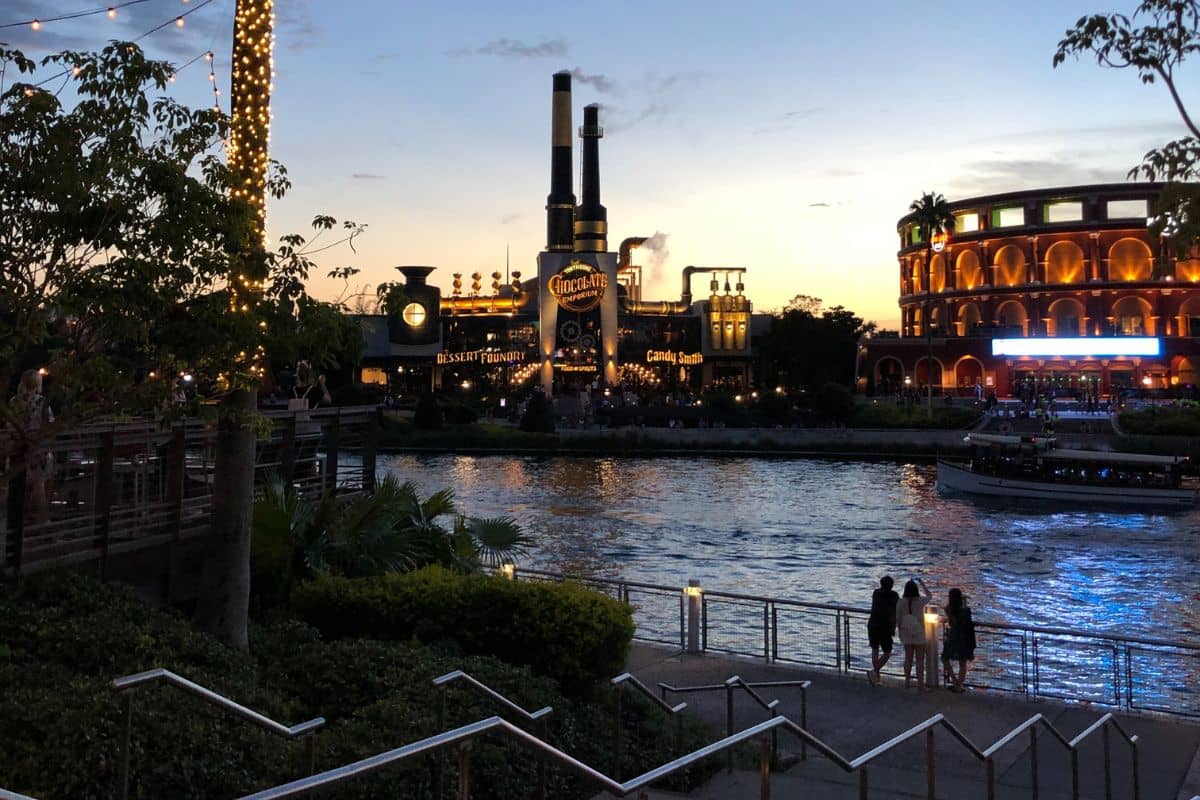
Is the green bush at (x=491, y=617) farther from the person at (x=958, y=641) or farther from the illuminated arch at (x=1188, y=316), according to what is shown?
the illuminated arch at (x=1188, y=316)

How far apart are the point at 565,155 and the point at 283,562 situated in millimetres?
120787

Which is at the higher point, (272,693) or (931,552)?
(272,693)

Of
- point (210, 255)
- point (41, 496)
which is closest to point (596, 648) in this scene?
point (210, 255)

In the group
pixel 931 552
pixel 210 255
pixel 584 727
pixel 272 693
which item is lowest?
pixel 931 552

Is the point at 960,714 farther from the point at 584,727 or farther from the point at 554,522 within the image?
the point at 554,522

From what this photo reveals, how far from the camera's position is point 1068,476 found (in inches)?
2098

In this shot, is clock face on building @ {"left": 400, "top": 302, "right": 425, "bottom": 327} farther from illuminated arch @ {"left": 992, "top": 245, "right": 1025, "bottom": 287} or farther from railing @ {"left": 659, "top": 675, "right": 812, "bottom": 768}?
railing @ {"left": 659, "top": 675, "right": 812, "bottom": 768}

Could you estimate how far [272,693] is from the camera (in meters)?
10.0

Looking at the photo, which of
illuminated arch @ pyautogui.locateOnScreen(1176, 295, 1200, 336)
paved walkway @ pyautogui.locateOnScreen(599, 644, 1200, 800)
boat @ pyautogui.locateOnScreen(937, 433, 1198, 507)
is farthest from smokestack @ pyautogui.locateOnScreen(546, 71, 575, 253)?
paved walkway @ pyautogui.locateOnScreen(599, 644, 1200, 800)

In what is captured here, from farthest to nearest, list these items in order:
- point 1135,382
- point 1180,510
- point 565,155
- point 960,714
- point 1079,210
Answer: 1. point 565,155
2. point 1079,210
3. point 1135,382
4. point 1180,510
5. point 960,714

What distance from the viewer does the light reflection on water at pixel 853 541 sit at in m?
30.1

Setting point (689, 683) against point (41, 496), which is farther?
point (689, 683)

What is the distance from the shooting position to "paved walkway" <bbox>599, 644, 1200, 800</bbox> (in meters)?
10.2

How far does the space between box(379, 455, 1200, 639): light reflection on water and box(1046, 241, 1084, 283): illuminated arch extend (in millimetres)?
54986
